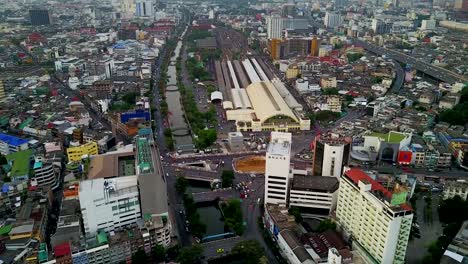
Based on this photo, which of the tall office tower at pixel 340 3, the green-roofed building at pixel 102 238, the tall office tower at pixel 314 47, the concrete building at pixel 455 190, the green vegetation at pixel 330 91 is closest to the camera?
the green-roofed building at pixel 102 238

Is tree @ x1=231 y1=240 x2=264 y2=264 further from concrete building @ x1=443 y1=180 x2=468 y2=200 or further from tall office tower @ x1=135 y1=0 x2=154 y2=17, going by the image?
tall office tower @ x1=135 y1=0 x2=154 y2=17

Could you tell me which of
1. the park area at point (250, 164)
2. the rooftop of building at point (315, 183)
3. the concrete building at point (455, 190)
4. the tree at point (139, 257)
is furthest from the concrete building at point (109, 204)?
the concrete building at point (455, 190)

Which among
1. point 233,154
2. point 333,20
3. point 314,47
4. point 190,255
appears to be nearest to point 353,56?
point 314,47

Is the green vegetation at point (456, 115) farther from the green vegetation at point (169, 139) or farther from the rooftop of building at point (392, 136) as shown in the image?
the green vegetation at point (169, 139)

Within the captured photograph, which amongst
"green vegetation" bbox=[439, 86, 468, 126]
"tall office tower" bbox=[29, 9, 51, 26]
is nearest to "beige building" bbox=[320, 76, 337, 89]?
"green vegetation" bbox=[439, 86, 468, 126]

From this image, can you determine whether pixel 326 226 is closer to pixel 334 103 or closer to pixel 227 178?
pixel 227 178

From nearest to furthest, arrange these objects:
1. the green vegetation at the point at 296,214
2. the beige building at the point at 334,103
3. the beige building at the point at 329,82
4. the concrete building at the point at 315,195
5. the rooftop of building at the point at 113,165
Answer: the green vegetation at the point at 296,214 < the concrete building at the point at 315,195 < the rooftop of building at the point at 113,165 < the beige building at the point at 334,103 < the beige building at the point at 329,82

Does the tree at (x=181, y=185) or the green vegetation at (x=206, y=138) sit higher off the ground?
the green vegetation at (x=206, y=138)

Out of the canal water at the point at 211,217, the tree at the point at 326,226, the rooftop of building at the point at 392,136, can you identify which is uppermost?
the rooftop of building at the point at 392,136
